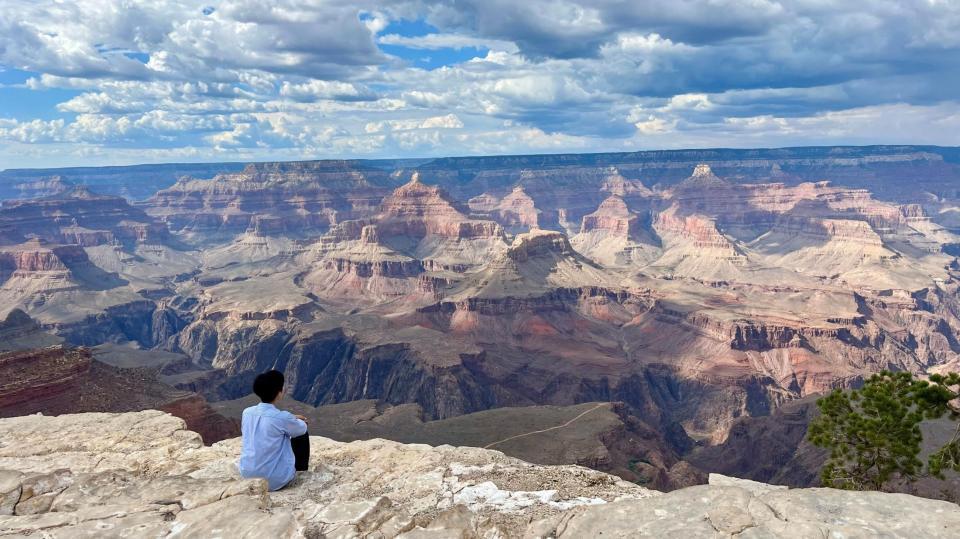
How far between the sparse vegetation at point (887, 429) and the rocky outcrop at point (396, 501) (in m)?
11.7

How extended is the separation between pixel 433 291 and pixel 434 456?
582ft

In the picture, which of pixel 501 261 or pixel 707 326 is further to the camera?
pixel 501 261

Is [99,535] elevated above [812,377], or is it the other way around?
[99,535]

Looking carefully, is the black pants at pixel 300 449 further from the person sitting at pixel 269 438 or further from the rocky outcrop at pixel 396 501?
the person sitting at pixel 269 438

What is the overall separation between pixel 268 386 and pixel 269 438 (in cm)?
125

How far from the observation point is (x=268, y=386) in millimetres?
16016

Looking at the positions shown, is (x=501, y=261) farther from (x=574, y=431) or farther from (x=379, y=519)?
(x=379, y=519)

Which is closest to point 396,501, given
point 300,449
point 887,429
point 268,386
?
point 300,449

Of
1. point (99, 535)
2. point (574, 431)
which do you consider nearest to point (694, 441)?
point (574, 431)

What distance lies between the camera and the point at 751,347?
152 m

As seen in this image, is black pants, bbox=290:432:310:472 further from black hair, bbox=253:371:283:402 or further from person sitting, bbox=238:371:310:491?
A: black hair, bbox=253:371:283:402

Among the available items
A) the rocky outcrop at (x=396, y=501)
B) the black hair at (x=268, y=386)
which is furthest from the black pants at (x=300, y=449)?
the black hair at (x=268, y=386)

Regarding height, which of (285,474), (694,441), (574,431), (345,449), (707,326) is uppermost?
(285,474)

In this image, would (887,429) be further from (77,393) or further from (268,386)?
(77,393)
